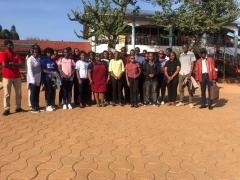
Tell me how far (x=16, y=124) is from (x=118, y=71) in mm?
3751

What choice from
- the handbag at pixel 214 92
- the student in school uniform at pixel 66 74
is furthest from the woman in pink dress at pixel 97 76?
the handbag at pixel 214 92

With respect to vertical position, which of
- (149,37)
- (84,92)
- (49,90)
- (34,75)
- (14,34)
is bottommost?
(84,92)

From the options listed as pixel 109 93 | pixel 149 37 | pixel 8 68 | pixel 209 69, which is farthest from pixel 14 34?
pixel 209 69

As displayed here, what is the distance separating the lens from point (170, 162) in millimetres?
5758

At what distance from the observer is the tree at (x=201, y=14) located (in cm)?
2475

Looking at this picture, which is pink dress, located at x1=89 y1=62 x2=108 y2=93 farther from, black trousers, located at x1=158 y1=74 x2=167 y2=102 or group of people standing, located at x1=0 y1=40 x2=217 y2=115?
black trousers, located at x1=158 y1=74 x2=167 y2=102

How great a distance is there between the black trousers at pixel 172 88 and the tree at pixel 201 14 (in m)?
14.4

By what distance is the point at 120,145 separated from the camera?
662 centimetres

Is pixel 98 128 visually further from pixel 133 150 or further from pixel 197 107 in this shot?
pixel 197 107

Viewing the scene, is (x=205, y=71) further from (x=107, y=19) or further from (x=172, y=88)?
(x=107, y=19)

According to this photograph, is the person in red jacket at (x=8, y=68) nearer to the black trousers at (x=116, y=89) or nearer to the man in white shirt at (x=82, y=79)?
the man in white shirt at (x=82, y=79)

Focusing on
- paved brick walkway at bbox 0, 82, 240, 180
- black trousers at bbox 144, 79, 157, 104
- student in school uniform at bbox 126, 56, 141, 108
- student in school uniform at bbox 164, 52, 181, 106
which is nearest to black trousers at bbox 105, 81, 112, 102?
student in school uniform at bbox 126, 56, 141, 108

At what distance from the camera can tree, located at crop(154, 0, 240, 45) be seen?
974 inches

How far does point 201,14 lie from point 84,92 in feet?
52.5
